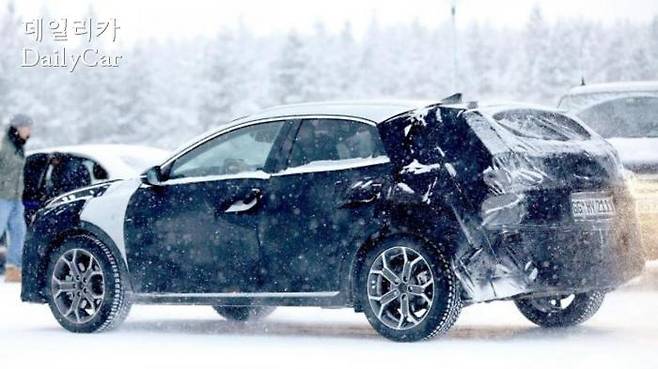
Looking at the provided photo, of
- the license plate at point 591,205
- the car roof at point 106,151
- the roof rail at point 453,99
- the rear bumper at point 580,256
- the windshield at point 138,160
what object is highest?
the roof rail at point 453,99

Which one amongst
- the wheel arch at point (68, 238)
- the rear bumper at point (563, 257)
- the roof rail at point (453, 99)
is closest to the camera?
the rear bumper at point (563, 257)

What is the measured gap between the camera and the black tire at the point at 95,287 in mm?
10492

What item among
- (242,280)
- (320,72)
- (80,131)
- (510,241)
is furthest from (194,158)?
(320,72)

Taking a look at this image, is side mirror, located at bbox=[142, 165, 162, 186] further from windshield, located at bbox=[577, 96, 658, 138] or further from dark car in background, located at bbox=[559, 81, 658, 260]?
windshield, located at bbox=[577, 96, 658, 138]

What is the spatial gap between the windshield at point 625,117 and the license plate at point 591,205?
4.63 meters

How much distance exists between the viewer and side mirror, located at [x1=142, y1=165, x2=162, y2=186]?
10461 millimetres

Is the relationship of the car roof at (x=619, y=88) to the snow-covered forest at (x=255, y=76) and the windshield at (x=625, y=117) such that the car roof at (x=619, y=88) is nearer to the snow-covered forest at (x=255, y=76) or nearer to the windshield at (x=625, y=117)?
the windshield at (x=625, y=117)

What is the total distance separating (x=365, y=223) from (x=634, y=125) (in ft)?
19.2

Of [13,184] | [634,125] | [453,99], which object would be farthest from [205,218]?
[13,184]

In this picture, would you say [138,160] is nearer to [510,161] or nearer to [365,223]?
[365,223]

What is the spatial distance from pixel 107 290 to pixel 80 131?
90.9 meters

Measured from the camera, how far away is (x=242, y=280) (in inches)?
392
